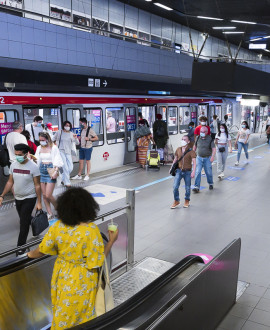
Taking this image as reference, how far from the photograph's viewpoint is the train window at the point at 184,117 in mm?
16531

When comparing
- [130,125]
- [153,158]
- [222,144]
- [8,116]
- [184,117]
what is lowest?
[153,158]

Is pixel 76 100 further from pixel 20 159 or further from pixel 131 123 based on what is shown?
pixel 20 159

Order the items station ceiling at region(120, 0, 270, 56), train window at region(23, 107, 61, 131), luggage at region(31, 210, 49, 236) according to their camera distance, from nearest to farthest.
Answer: luggage at region(31, 210, 49, 236) → train window at region(23, 107, 61, 131) → station ceiling at region(120, 0, 270, 56)

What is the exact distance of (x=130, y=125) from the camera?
523 inches

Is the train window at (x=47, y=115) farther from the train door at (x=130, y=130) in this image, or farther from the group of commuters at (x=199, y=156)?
the group of commuters at (x=199, y=156)

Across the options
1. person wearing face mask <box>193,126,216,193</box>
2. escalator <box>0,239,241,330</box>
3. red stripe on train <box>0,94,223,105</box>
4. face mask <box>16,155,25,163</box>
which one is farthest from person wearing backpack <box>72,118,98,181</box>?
escalator <box>0,239,241,330</box>

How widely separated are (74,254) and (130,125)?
10.7 meters

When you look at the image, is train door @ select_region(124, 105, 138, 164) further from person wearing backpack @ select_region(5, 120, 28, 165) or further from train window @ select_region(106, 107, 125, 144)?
person wearing backpack @ select_region(5, 120, 28, 165)

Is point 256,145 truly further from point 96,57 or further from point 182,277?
point 182,277

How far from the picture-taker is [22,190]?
215 inches

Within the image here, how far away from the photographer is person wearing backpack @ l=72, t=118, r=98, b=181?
35.3 ft

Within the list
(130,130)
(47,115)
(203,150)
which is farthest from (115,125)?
(203,150)

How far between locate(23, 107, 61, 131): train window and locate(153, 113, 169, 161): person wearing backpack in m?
4.12

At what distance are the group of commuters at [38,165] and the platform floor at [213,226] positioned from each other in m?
0.79
